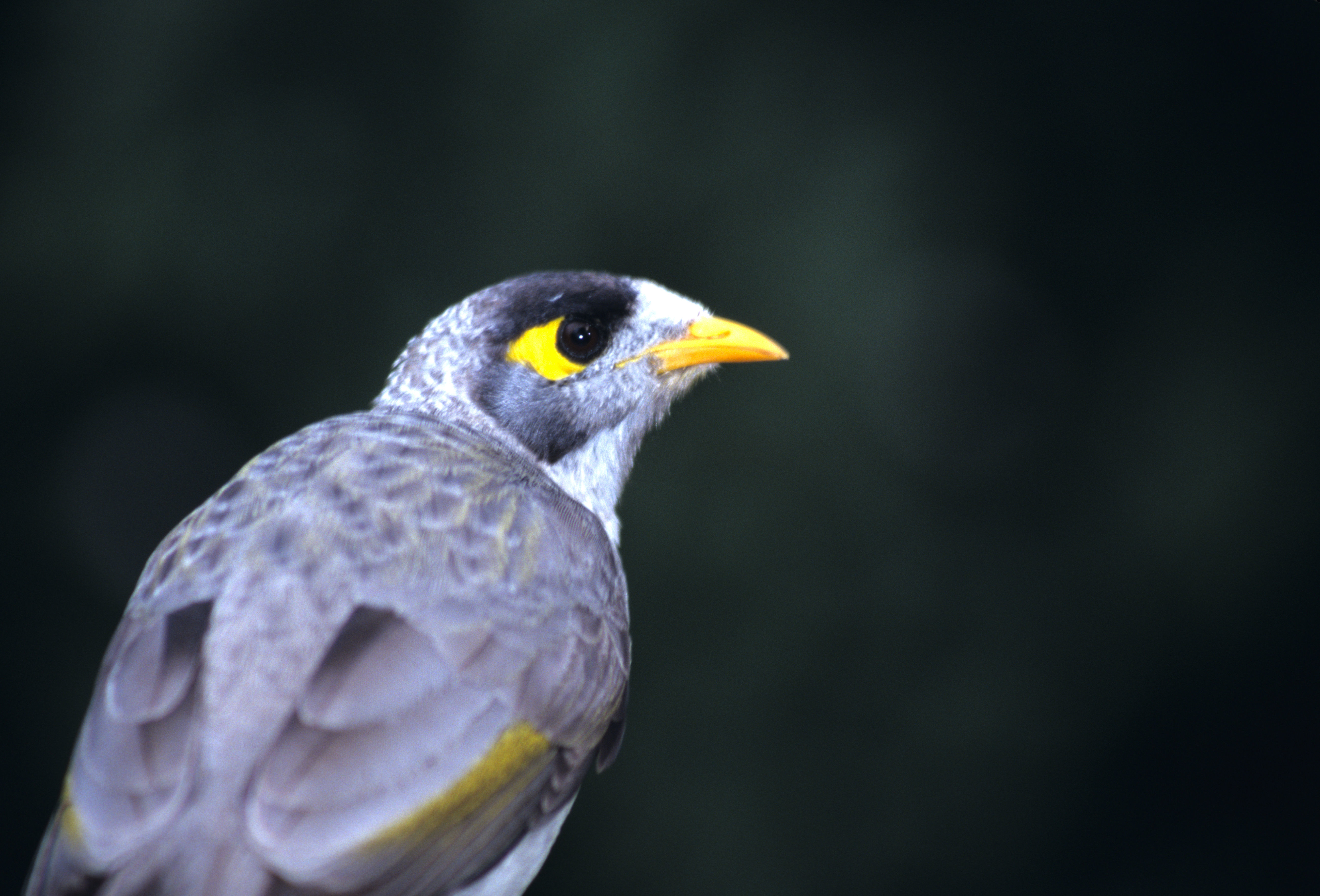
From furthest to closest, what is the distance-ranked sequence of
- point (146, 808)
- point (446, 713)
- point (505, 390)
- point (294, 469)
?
1. point (505, 390)
2. point (294, 469)
3. point (446, 713)
4. point (146, 808)

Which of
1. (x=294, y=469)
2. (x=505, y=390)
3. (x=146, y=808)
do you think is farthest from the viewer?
(x=505, y=390)

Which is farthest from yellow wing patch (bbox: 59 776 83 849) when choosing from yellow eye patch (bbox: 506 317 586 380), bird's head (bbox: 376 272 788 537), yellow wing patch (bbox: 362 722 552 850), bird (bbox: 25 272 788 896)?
yellow eye patch (bbox: 506 317 586 380)

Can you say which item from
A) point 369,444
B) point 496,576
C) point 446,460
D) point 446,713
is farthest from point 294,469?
point 446,713

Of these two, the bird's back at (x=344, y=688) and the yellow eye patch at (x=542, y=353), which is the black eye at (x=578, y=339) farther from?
the bird's back at (x=344, y=688)

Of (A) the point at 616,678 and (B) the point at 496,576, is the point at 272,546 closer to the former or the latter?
(B) the point at 496,576

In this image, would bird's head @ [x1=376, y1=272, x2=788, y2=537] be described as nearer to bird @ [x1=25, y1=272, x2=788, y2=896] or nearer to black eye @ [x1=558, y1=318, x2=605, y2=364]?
black eye @ [x1=558, y1=318, x2=605, y2=364]

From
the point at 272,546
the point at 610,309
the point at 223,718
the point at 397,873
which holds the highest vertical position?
the point at 610,309
